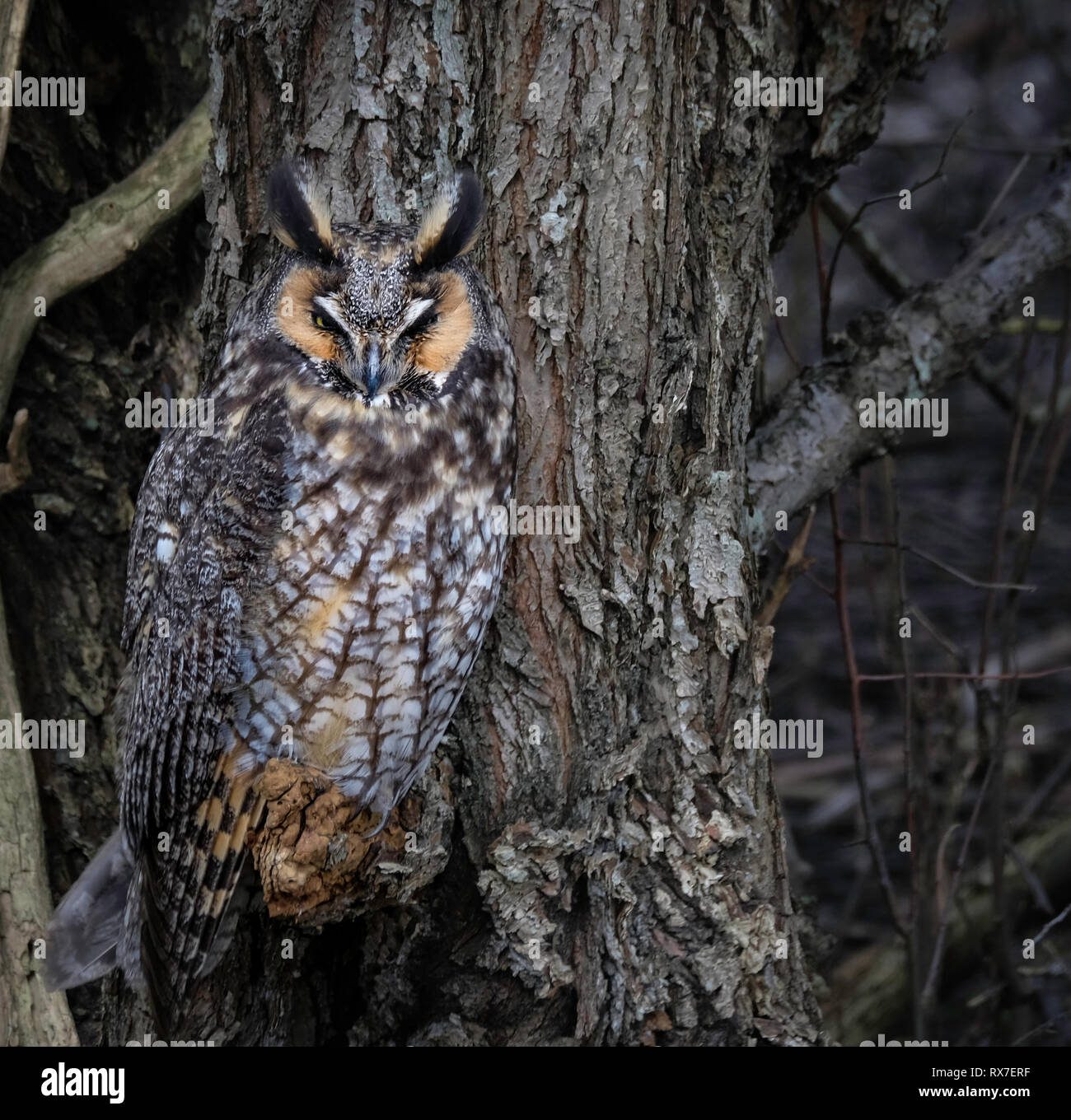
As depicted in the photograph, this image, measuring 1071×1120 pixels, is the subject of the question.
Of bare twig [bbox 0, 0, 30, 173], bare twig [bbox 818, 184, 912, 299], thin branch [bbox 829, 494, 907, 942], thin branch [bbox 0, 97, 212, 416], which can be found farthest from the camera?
bare twig [bbox 818, 184, 912, 299]

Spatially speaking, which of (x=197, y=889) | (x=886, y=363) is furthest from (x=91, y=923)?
(x=886, y=363)

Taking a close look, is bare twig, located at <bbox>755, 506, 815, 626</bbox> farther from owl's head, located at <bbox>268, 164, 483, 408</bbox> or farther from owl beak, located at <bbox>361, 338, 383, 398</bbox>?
owl beak, located at <bbox>361, 338, 383, 398</bbox>

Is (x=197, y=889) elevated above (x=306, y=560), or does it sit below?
below

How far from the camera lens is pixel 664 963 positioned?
223 cm

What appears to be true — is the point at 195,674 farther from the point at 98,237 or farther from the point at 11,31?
the point at 11,31

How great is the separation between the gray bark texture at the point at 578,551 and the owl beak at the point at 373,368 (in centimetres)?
39

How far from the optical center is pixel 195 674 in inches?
79.1

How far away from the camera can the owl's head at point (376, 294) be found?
5.88ft

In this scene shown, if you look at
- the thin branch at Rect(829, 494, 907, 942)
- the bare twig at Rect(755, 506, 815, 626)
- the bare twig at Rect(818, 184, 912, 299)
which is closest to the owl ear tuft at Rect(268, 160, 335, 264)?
the bare twig at Rect(755, 506, 815, 626)

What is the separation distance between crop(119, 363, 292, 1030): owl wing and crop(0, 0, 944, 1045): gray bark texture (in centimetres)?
17

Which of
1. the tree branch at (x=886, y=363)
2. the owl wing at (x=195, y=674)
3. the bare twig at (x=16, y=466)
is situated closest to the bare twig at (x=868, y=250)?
the tree branch at (x=886, y=363)

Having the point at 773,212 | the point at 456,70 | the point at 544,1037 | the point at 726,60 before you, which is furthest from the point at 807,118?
the point at 544,1037

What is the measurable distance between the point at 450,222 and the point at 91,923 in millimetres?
1678

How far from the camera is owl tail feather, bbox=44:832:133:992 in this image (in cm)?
239
